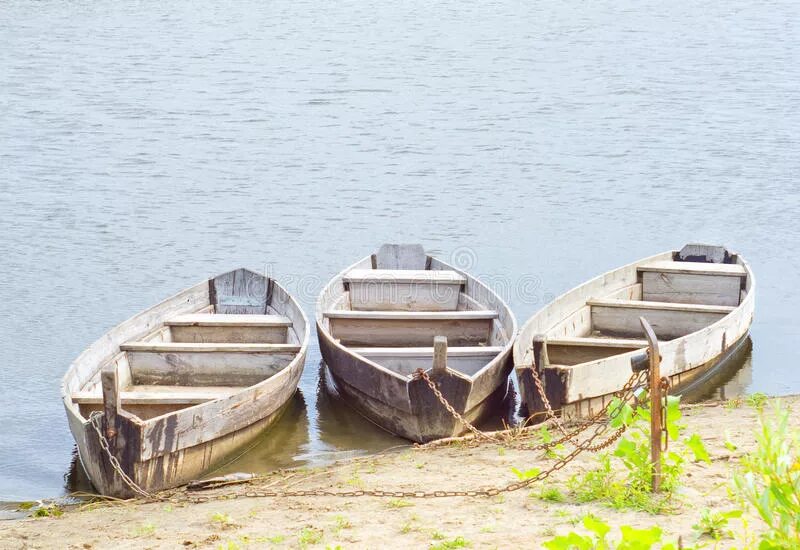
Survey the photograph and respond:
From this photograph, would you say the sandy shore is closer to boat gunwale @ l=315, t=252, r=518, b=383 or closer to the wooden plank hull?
the wooden plank hull

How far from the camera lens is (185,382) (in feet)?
33.5

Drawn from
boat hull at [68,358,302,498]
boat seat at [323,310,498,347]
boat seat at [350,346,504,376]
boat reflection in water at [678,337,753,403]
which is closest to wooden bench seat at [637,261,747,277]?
boat reflection in water at [678,337,753,403]

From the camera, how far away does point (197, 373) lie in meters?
10.2

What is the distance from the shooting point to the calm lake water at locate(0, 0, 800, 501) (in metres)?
13.5

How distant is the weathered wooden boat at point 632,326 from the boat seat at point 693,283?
12mm

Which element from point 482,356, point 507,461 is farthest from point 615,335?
point 507,461

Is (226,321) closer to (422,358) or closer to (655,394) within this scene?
(422,358)

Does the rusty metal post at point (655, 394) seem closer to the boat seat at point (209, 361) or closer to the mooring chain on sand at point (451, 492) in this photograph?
the mooring chain on sand at point (451, 492)

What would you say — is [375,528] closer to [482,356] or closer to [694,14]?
[482,356]

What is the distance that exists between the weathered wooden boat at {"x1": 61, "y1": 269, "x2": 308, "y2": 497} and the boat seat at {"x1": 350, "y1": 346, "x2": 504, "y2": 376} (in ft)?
2.50

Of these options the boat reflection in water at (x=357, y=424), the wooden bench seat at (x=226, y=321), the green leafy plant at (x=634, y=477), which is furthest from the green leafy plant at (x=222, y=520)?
the wooden bench seat at (x=226, y=321)

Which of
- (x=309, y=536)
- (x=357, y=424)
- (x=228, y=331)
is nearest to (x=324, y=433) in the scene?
(x=357, y=424)

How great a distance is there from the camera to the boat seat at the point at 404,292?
12.0m

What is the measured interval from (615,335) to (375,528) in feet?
18.9
